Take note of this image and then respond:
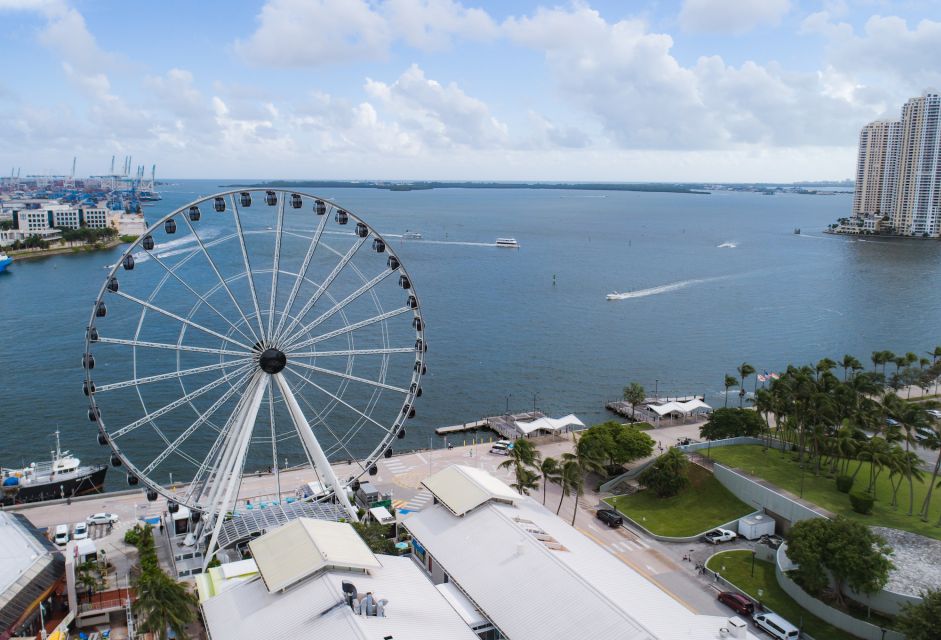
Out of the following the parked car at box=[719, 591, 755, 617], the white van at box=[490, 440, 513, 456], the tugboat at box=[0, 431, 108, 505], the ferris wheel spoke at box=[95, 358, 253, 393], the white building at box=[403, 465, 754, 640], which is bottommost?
the tugboat at box=[0, 431, 108, 505]

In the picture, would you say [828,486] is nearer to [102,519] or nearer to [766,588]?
[766,588]

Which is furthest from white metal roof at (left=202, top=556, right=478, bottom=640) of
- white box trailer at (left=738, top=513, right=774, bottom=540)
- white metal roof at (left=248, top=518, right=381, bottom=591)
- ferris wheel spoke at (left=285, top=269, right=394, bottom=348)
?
white box trailer at (left=738, top=513, right=774, bottom=540)

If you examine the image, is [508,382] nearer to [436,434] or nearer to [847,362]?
[436,434]

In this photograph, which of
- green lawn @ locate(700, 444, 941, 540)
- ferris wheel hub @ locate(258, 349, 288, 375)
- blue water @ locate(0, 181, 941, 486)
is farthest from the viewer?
blue water @ locate(0, 181, 941, 486)

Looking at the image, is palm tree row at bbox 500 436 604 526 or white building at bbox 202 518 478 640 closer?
white building at bbox 202 518 478 640

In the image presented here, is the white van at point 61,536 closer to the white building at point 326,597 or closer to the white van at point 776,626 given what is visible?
the white building at point 326,597

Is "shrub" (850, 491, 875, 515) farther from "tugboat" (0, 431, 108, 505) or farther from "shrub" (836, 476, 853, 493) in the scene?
"tugboat" (0, 431, 108, 505)

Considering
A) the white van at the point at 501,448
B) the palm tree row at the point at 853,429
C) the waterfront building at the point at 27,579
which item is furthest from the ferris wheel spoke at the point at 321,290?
the palm tree row at the point at 853,429

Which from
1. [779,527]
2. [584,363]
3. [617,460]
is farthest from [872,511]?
[584,363]
